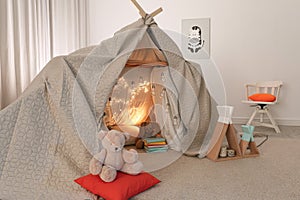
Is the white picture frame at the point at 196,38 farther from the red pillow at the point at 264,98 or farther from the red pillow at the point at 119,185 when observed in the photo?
the red pillow at the point at 119,185

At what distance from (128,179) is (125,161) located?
135 millimetres

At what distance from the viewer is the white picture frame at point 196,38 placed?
4.57 metres

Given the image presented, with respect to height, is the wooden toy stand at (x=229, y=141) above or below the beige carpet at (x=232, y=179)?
above

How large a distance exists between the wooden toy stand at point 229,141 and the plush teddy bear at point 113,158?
34.1 inches

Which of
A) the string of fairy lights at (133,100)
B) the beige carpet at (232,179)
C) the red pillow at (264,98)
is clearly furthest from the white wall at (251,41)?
the string of fairy lights at (133,100)

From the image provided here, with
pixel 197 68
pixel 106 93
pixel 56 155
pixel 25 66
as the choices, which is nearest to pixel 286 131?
pixel 197 68

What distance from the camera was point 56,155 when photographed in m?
2.05

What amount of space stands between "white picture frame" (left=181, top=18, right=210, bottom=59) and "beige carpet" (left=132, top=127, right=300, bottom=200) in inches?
87.7

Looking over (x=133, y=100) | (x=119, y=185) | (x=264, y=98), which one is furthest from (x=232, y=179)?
(x=264, y=98)

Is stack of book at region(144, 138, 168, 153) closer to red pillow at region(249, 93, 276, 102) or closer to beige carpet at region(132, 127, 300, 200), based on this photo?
beige carpet at region(132, 127, 300, 200)

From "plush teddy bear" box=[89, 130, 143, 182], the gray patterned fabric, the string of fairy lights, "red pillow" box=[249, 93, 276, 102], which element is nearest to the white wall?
"red pillow" box=[249, 93, 276, 102]

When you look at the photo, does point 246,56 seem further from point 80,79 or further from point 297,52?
point 80,79

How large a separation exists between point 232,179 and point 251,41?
112 inches

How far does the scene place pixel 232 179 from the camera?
6.91 feet
